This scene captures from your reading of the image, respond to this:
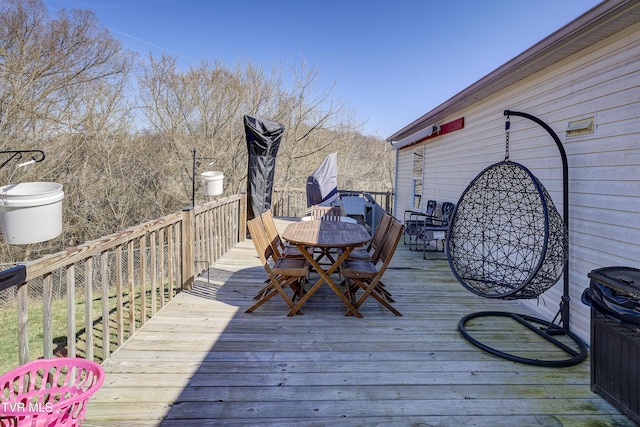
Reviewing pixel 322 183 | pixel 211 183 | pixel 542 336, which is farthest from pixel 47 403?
pixel 322 183

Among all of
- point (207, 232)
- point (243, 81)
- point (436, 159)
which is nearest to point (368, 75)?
point (243, 81)

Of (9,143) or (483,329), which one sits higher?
(9,143)

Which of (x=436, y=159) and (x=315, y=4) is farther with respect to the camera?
(x=315, y=4)

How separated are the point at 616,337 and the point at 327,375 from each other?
157 centimetres

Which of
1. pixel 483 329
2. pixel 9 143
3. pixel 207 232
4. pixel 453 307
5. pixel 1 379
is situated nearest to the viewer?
pixel 1 379

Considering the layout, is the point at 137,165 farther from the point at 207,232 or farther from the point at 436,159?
the point at 436,159

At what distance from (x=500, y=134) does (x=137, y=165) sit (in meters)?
9.67

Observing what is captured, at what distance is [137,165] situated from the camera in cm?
1017

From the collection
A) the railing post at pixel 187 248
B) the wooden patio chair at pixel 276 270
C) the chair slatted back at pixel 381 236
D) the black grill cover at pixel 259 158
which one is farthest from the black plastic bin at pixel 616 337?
the black grill cover at pixel 259 158

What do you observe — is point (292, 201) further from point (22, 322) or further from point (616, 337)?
point (616, 337)

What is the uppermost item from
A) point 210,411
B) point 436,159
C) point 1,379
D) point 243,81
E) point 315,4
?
point 315,4

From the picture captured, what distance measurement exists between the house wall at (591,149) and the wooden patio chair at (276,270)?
7.57ft

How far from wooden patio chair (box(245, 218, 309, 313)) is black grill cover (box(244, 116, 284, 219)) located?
8.47 ft

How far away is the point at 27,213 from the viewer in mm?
2168
